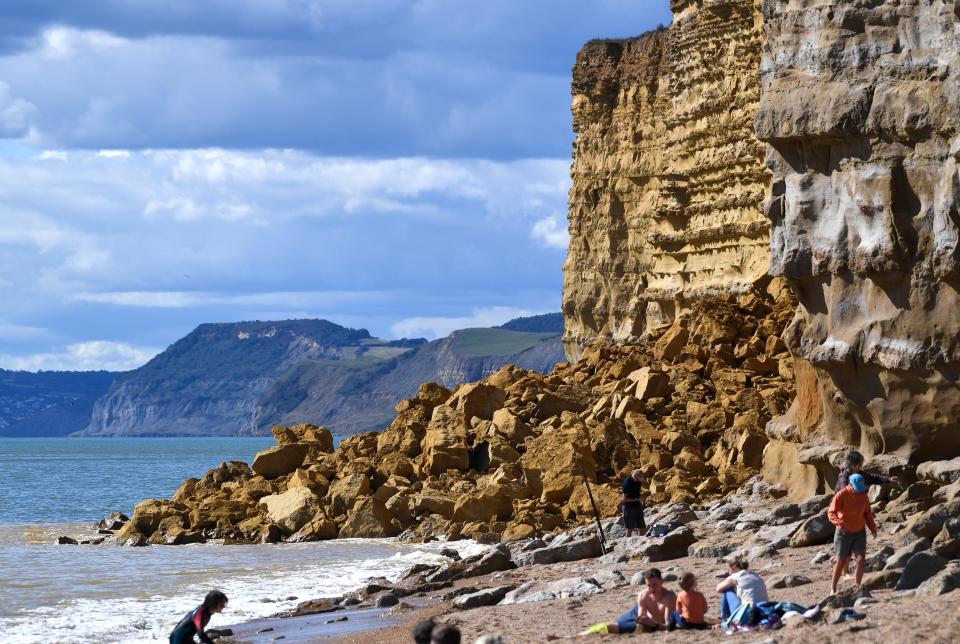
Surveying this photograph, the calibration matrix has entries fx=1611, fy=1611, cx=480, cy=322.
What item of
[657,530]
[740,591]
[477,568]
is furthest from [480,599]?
[740,591]

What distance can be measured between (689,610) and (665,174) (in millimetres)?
30514

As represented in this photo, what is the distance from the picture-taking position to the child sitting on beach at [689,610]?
13.9m

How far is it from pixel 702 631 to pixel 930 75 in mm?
8953

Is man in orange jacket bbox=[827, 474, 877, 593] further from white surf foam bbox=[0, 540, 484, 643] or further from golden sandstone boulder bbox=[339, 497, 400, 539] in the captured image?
golden sandstone boulder bbox=[339, 497, 400, 539]

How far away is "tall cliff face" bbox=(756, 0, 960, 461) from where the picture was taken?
1934 centimetres

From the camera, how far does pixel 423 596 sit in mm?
20250

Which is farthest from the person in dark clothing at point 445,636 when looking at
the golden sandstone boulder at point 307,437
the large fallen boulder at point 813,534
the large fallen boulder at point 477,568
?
the golden sandstone boulder at point 307,437

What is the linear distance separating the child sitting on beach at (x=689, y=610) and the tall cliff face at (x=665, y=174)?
24866 millimetres

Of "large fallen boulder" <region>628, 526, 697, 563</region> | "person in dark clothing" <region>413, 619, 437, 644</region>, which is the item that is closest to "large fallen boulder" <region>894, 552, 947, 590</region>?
"person in dark clothing" <region>413, 619, 437, 644</region>

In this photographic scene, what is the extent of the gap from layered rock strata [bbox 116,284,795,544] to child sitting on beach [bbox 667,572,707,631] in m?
13.0

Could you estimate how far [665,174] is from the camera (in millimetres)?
43625

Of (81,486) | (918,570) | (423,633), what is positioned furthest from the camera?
(81,486)

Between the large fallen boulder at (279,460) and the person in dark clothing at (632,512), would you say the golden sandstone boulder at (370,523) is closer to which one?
the large fallen boulder at (279,460)

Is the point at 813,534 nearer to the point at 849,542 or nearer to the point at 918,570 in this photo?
the point at 849,542
